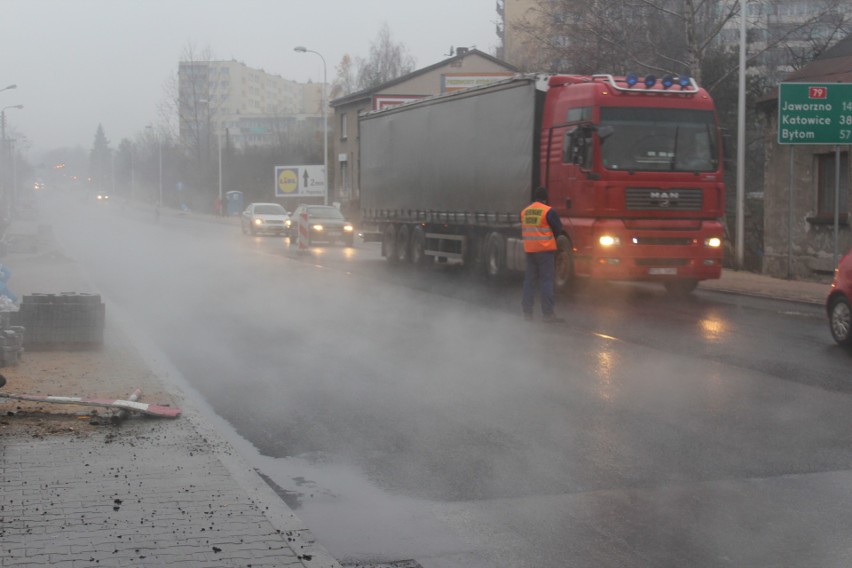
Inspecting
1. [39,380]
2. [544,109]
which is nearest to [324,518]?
[39,380]

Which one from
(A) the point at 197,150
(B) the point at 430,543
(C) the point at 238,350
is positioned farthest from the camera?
(A) the point at 197,150

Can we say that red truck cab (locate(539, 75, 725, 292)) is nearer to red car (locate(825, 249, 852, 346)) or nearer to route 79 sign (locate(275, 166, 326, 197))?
red car (locate(825, 249, 852, 346))

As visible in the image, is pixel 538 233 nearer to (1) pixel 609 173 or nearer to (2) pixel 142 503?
(1) pixel 609 173

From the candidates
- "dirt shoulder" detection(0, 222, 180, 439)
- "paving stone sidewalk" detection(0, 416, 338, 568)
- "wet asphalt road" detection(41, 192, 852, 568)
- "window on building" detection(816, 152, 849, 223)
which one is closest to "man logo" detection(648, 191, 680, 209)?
"wet asphalt road" detection(41, 192, 852, 568)

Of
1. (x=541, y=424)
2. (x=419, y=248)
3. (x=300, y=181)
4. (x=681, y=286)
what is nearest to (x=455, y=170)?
(x=419, y=248)

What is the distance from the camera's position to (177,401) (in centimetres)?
884

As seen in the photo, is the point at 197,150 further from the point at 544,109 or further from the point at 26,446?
the point at 26,446

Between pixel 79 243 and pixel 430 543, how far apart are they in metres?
37.5

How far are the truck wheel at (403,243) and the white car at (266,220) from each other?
22.4 meters

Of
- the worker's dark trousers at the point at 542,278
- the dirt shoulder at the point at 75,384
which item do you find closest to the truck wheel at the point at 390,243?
the worker's dark trousers at the point at 542,278

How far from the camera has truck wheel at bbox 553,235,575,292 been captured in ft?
60.8

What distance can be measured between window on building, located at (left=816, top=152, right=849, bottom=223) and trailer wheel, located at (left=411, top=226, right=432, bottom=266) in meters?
8.75

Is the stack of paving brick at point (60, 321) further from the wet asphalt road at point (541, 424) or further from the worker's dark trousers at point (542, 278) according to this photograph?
the worker's dark trousers at point (542, 278)

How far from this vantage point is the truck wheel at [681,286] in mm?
19359
